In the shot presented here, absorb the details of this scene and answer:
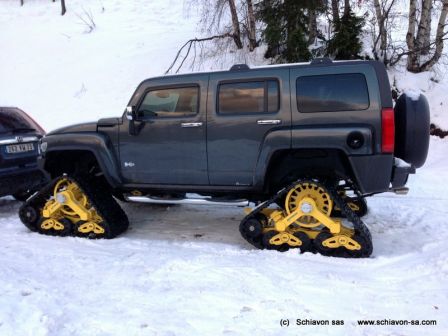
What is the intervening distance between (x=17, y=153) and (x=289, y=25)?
26.6 ft

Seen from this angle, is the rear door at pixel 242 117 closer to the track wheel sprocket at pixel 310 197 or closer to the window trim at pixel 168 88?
the window trim at pixel 168 88

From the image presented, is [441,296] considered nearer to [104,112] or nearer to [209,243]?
[209,243]

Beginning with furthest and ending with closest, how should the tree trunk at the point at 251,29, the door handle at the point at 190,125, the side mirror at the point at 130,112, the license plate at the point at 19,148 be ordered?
the tree trunk at the point at 251,29 → the license plate at the point at 19,148 → the side mirror at the point at 130,112 → the door handle at the point at 190,125

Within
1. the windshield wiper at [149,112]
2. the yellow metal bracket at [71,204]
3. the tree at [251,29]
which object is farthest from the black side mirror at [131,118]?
the tree at [251,29]

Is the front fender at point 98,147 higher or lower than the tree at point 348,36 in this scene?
lower

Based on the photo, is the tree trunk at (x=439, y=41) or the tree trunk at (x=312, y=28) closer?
the tree trunk at (x=439, y=41)

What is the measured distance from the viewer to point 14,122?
660cm

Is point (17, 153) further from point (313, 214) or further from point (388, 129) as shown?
point (388, 129)

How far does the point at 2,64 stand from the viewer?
19922mm

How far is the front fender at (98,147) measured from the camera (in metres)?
5.12

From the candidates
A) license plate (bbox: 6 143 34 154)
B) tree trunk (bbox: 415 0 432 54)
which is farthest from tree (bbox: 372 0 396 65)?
license plate (bbox: 6 143 34 154)

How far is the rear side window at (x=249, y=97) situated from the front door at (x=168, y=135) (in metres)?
0.24

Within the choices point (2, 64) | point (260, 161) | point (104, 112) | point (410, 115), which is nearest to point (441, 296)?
point (410, 115)

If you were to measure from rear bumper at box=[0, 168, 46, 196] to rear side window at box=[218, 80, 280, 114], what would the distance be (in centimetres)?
340
